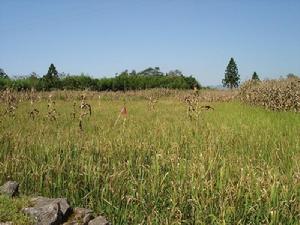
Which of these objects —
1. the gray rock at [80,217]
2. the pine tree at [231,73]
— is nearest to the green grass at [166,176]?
the gray rock at [80,217]

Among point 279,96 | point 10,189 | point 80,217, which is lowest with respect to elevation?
point 80,217

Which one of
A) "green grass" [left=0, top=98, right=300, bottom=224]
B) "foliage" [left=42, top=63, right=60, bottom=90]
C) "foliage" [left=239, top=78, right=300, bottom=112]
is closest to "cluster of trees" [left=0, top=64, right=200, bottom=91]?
"foliage" [left=42, top=63, right=60, bottom=90]

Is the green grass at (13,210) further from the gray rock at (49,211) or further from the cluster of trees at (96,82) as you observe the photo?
the cluster of trees at (96,82)

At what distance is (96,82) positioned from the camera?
3853 centimetres

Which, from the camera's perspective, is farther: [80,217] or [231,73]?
[231,73]

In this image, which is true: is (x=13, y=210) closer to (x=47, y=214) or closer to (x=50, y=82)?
(x=47, y=214)

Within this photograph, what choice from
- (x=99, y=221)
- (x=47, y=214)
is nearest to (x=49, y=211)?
(x=47, y=214)

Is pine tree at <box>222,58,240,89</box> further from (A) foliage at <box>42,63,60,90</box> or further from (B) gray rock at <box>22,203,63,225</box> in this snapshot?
(B) gray rock at <box>22,203,63,225</box>

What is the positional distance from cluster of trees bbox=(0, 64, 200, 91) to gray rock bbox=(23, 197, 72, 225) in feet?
88.8

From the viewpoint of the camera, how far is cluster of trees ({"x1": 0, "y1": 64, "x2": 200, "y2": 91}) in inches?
1332

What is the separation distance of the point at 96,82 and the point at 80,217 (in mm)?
33255

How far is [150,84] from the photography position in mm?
39562

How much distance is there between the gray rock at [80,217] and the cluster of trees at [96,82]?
2710 centimetres

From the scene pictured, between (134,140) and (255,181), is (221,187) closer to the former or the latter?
(255,181)
